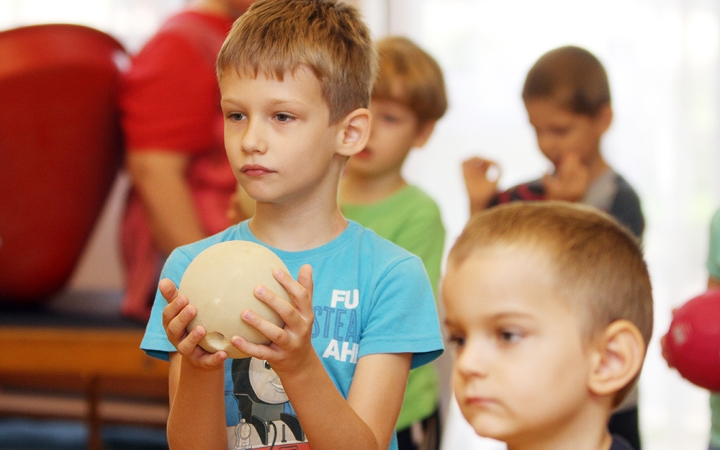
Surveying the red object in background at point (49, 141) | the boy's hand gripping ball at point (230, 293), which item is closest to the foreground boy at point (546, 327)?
the boy's hand gripping ball at point (230, 293)

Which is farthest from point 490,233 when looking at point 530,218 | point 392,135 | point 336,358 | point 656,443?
point 656,443

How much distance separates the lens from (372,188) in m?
1.75

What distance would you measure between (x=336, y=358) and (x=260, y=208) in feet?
0.75

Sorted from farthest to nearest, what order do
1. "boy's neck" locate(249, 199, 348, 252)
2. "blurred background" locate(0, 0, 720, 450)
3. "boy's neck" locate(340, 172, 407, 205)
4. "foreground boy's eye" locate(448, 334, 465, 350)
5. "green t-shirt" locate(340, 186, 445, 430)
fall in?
1. "blurred background" locate(0, 0, 720, 450)
2. "boy's neck" locate(340, 172, 407, 205)
3. "green t-shirt" locate(340, 186, 445, 430)
4. "boy's neck" locate(249, 199, 348, 252)
5. "foreground boy's eye" locate(448, 334, 465, 350)

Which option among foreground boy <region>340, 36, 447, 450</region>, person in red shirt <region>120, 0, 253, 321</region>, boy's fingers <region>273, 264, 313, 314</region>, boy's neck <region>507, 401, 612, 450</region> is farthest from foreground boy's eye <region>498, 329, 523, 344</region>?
person in red shirt <region>120, 0, 253, 321</region>

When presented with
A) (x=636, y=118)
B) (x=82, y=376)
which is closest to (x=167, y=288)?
(x=82, y=376)

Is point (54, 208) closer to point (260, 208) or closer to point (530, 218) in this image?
point (260, 208)

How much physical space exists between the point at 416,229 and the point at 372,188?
0.16 metres

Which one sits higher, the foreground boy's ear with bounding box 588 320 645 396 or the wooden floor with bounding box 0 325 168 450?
the foreground boy's ear with bounding box 588 320 645 396

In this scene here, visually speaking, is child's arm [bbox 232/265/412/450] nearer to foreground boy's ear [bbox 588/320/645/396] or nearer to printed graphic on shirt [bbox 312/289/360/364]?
printed graphic on shirt [bbox 312/289/360/364]

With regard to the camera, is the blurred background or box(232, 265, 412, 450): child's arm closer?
box(232, 265, 412, 450): child's arm

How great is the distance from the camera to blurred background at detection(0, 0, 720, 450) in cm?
276

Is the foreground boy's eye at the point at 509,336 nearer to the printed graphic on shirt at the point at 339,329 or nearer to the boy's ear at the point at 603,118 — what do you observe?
the printed graphic on shirt at the point at 339,329

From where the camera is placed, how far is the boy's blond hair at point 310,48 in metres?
0.98
